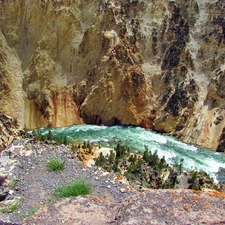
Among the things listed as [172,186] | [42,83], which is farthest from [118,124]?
[172,186]

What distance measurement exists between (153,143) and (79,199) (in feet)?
50.2

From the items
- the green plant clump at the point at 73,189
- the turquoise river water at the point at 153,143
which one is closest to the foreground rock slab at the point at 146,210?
the green plant clump at the point at 73,189

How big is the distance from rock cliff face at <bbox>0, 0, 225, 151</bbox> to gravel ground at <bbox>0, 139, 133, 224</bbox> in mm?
15425

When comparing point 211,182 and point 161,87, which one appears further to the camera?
point 161,87

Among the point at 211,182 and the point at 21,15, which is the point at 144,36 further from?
the point at 211,182

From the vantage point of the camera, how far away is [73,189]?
5.89 meters

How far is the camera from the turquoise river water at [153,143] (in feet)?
57.7

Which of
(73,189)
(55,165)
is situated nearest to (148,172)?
(55,165)

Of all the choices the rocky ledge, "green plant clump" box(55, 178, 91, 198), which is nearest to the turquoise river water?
the rocky ledge

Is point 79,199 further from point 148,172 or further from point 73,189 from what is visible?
point 148,172

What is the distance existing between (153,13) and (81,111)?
9890 mm

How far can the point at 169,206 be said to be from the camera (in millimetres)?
4422

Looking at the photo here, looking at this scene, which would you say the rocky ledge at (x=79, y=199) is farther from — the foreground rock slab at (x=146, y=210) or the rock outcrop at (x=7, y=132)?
the rock outcrop at (x=7, y=132)

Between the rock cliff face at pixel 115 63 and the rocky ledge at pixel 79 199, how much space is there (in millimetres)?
15327
